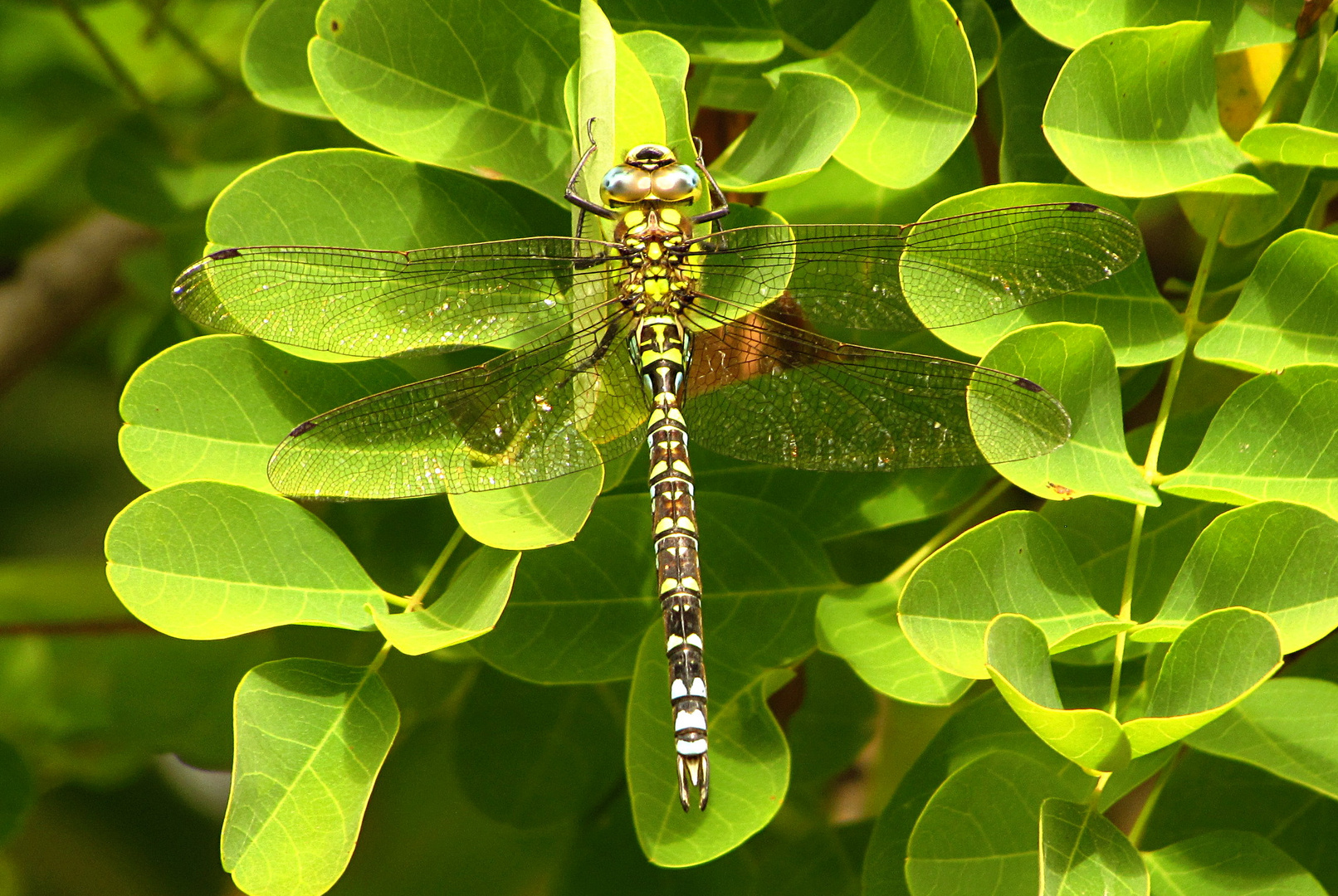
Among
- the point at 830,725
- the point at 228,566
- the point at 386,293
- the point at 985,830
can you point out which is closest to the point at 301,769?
the point at 228,566

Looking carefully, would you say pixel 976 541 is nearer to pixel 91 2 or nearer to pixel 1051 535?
pixel 1051 535

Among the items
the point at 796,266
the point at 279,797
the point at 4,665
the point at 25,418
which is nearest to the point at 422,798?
the point at 4,665

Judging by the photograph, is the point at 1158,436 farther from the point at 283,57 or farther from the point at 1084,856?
the point at 283,57

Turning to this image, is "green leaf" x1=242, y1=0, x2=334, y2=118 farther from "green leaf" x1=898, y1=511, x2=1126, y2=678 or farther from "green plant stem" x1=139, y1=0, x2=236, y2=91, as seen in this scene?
"green leaf" x1=898, y1=511, x2=1126, y2=678

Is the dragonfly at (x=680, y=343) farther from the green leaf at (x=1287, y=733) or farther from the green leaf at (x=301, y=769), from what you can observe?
the green leaf at (x=1287, y=733)

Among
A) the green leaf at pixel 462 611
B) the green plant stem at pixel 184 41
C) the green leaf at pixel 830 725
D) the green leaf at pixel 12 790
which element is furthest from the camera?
the green plant stem at pixel 184 41

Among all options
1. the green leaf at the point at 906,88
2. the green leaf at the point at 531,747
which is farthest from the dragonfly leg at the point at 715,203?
the green leaf at the point at 531,747
